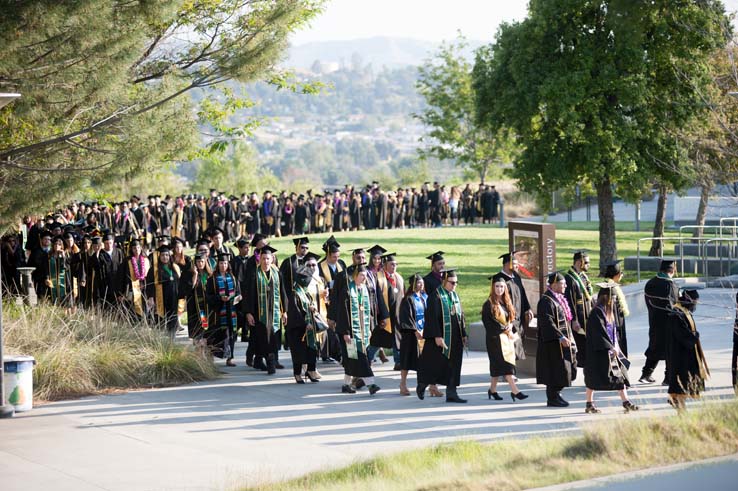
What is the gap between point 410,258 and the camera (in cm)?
2778

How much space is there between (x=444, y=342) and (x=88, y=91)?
6032mm

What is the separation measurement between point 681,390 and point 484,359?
4.41 m

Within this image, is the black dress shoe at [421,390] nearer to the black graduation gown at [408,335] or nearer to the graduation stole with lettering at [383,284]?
the black graduation gown at [408,335]

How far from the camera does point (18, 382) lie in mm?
12320

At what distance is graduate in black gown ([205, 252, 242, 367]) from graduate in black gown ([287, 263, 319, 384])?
1.72m

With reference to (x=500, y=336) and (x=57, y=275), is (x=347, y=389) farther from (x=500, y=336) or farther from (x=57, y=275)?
(x=57, y=275)

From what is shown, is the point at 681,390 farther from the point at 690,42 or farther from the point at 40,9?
the point at 690,42

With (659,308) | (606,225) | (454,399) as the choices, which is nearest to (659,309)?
(659,308)

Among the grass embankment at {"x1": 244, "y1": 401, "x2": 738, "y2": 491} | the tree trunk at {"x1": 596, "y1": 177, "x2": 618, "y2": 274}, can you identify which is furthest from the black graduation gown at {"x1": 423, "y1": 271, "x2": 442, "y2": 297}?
the tree trunk at {"x1": 596, "y1": 177, "x2": 618, "y2": 274}

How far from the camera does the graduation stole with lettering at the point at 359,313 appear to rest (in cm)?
1336

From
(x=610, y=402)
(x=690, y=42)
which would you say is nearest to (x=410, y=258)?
(x=690, y=42)

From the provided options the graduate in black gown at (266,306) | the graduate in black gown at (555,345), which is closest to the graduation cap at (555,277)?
the graduate in black gown at (555,345)

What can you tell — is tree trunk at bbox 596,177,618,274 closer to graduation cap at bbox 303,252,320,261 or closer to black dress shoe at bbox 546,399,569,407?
graduation cap at bbox 303,252,320,261

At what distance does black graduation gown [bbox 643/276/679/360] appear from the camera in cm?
1343
